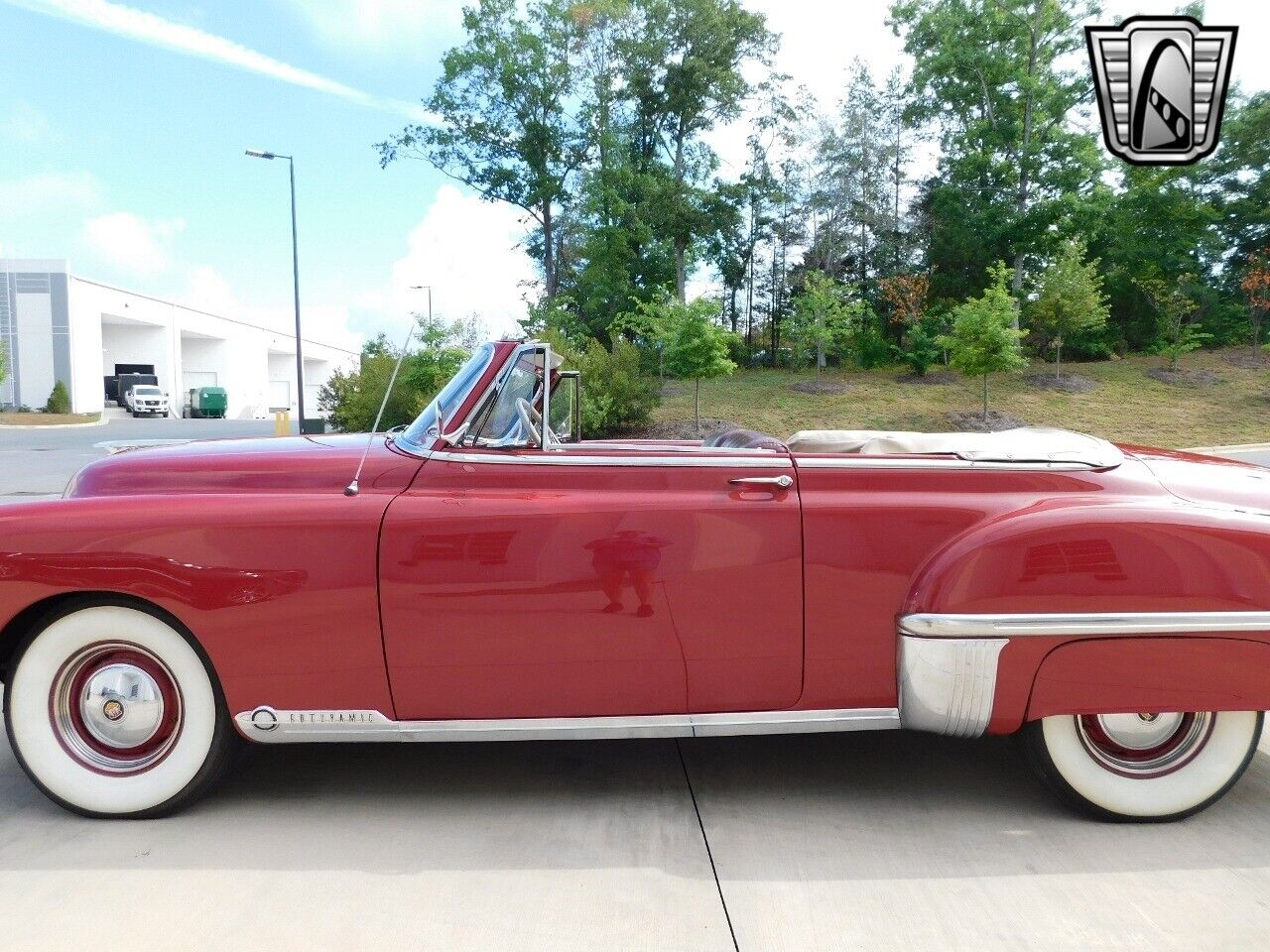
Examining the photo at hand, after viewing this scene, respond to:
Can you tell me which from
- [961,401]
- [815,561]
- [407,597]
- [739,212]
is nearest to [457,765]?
[407,597]

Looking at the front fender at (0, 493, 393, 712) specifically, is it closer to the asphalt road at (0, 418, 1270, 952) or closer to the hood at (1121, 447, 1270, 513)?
the asphalt road at (0, 418, 1270, 952)

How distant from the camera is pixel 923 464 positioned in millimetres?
2793

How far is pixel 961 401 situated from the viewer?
22.4m

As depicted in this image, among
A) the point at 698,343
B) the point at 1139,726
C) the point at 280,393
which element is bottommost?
the point at 1139,726

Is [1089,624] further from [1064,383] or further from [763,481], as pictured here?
[1064,383]

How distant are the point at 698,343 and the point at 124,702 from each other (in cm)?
1734

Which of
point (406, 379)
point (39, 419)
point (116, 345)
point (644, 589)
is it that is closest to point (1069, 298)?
point (406, 379)

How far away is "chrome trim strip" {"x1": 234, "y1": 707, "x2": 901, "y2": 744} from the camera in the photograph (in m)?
2.66

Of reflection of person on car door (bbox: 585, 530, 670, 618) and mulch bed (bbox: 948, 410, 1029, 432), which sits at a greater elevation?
mulch bed (bbox: 948, 410, 1029, 432)

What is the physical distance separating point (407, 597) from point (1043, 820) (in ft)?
6.74

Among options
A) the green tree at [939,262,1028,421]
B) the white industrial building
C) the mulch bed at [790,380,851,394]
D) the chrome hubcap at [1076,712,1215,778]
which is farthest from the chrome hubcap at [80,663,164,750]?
the white industrial building

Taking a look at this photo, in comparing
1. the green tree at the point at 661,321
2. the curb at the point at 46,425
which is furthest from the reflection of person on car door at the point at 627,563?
the curb at the point at 46,425

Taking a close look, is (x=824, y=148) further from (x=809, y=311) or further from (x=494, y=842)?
(x=494, y=842)

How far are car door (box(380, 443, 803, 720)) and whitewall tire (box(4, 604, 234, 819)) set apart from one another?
64 centimetres
